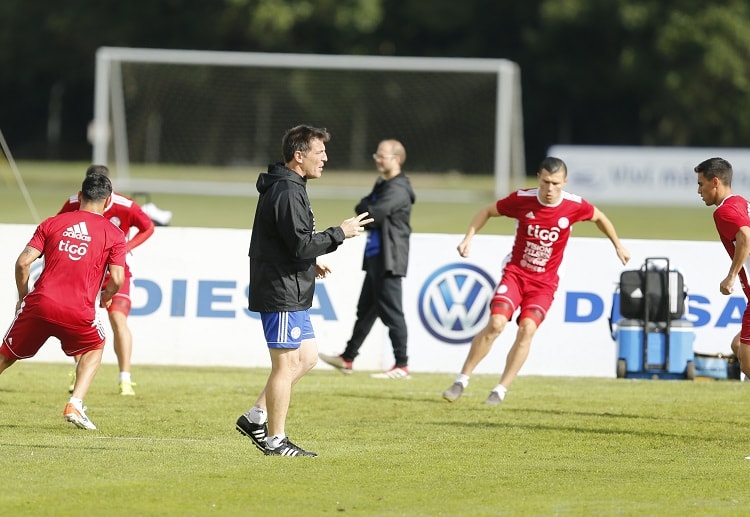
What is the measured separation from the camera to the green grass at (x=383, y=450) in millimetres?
7039

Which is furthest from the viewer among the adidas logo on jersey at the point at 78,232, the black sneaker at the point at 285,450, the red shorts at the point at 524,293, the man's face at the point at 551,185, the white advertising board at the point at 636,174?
the white advertising board at the point at 636,174

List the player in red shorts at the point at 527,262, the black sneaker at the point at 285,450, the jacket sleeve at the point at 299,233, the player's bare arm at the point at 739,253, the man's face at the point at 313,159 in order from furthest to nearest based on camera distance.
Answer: the player in red shorts at the point at 527,262 → the player's bare arm at the point at 739,253 → the black sneaker at the point at 285,450 → the man's face at the point at 313,159 → the jacket sleeve at the point at 299,233

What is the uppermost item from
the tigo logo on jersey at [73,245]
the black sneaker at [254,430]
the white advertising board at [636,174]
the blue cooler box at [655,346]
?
the white advertising board at [636,174]

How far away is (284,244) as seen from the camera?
796cm

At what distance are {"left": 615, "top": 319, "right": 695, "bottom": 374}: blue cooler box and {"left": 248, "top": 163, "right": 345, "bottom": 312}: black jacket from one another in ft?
17.7

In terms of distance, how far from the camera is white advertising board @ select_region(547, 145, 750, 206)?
3584 centimetres

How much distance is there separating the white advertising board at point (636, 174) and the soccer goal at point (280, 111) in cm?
204

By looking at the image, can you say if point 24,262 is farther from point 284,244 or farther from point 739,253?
point 739,253

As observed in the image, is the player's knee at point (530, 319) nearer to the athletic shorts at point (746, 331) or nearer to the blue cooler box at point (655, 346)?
the blue cooler box at point (655, 346)

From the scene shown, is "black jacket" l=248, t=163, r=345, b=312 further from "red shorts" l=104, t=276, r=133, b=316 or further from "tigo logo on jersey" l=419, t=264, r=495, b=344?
"tigo logo on jersey" l=419, t=264, r=495, b=344

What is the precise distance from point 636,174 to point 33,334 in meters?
29.1

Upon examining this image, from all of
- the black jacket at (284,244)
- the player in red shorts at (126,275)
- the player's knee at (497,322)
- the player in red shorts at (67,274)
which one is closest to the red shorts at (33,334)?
the player in red shorts at (67,274)

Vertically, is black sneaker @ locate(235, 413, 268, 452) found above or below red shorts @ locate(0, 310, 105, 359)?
below

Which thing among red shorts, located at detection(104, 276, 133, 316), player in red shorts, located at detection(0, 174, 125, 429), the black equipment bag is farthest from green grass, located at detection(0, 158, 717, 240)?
player in red shorts, located at detection(0, 174, 125, 429)
